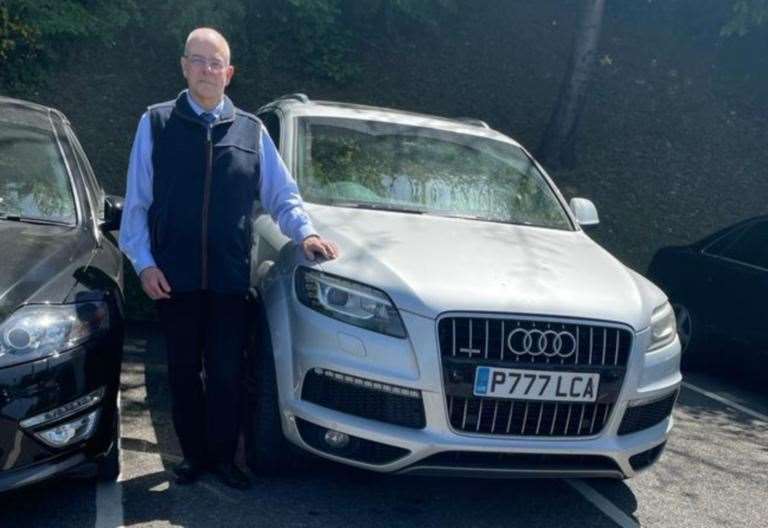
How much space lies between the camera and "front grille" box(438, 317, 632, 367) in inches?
176

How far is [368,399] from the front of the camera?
176 inches

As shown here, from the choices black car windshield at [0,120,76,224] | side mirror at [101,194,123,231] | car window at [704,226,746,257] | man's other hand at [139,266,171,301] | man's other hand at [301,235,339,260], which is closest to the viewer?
man's other hand at [139,266,171,301]

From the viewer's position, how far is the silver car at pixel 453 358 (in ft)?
14.6

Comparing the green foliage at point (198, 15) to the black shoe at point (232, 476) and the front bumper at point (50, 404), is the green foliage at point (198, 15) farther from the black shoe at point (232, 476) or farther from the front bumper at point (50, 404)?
the front bumper at point (50, 404)

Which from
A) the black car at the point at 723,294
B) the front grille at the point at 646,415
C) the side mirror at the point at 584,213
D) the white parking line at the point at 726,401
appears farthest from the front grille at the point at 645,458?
the black car at the point at 723,294

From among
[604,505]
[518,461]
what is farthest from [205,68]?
[604,505]

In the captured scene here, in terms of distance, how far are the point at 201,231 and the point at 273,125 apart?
5.89ft

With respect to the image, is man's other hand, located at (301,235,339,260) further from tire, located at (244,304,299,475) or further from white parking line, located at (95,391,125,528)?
white parking line, located at (95,391,125,528)

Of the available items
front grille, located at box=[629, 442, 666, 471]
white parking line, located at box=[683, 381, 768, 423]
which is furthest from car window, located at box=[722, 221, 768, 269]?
front grille, located at box=[629, 442, 666, 471]

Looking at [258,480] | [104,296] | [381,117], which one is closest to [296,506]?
[258,480]

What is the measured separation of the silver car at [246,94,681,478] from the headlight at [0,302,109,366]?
811 mm

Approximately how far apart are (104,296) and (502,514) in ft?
6.45

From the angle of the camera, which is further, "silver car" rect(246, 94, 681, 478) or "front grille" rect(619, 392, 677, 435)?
"front grille" rect(619, 392, 677, 435)

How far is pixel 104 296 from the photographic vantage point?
14.8ft
